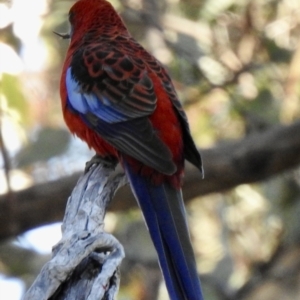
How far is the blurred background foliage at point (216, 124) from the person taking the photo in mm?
5344

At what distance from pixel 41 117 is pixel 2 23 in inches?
49.8

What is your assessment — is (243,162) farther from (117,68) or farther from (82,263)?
(82,263)

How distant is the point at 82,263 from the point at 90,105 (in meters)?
1.35

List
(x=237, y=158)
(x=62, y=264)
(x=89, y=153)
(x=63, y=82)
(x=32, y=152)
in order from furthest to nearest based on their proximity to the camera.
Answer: (x=89, y=153), (x=32, y=152), (x=237, y=158), (x=63, y=82), (x=62, y=264)

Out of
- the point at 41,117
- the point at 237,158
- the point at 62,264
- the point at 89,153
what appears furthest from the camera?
the point at 41,117

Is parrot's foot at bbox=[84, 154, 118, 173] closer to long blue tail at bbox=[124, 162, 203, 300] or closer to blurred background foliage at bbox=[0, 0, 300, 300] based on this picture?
long blue tail at bbox=[124, 162, 203, 300]

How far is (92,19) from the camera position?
4.25 m

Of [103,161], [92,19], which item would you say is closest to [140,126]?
[103,161]

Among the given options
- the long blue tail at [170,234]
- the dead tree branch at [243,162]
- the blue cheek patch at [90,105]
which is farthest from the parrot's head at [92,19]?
the long blue tail at [170,234]

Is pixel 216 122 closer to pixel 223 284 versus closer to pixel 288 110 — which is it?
pixel 288 110

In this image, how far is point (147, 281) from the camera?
562 cm

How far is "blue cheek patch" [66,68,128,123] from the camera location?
3.53 m

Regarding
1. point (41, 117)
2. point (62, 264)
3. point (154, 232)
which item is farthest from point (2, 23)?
point (62, 264)

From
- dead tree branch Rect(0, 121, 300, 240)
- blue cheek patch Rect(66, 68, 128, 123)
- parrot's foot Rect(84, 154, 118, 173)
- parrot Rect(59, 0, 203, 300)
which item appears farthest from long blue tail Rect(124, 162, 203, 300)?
dead tree branch Rect(0, 121, 300, 240)
